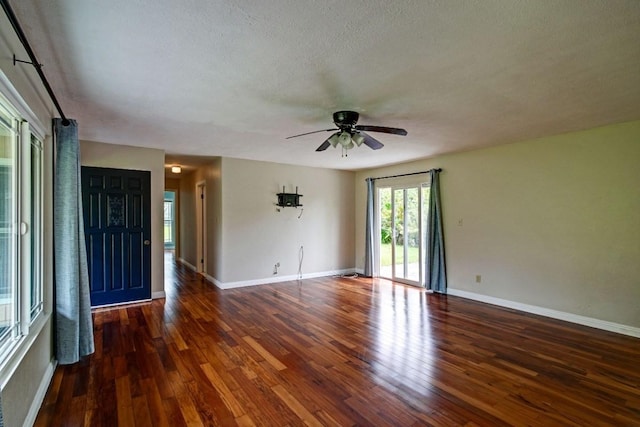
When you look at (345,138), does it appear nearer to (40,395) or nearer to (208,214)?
(40,395)

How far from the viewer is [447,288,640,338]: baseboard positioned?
3663mm

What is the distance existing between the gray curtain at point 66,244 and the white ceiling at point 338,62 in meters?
0.46

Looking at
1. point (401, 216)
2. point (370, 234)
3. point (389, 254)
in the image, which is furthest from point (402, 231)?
point (370, 234)

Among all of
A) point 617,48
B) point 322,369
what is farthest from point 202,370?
point 617,48

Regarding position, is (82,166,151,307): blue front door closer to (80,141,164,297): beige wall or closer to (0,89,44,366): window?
(80,141,164,297): beige wall

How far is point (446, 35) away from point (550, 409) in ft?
8.47

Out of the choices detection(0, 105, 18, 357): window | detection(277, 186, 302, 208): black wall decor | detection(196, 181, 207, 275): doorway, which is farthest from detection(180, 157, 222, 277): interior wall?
detection(0, 105, 18, 357): window

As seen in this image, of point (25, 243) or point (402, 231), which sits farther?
point (402, 231)

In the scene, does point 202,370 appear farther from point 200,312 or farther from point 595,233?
point 595,233

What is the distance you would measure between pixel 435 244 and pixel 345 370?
3.40m

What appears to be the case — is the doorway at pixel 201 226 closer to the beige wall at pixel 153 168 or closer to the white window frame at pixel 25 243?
the beige wall at pixel 153 168

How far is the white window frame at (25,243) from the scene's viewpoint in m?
1.83

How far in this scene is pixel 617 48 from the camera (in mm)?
2055

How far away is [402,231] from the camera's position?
6320 mm
